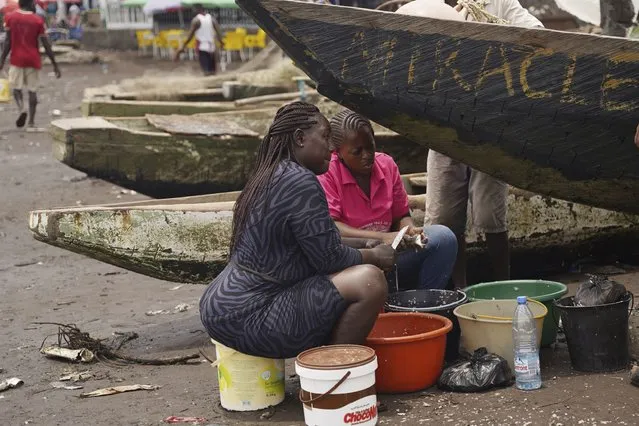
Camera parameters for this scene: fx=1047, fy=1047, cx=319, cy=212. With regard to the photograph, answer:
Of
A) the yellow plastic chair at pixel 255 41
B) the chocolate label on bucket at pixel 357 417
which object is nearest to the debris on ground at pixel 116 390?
the chocolate label on bucket at pixel 357 417

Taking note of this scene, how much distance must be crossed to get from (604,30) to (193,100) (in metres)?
5.49

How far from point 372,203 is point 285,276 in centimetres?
90

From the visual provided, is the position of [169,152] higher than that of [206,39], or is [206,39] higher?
[206,39]

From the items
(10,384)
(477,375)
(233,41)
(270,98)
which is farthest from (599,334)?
(233,41)

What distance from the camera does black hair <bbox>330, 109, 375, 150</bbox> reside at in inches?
187

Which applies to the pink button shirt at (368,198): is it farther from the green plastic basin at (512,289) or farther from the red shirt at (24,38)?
the red shirt at (24,38)

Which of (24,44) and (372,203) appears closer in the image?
(372,203)

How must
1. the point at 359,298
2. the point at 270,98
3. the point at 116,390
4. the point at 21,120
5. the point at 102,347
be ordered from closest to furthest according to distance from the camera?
the point at 359,298, the point at 116,390, the point at 102,347, the point at 270,98, the point at 21,120

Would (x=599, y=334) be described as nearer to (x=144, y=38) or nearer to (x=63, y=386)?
(x=63, y=386)

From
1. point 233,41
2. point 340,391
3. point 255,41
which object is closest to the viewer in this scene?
point 340,391

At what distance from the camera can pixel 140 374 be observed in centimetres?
502

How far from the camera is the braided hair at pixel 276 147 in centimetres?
416

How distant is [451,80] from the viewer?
177 inches

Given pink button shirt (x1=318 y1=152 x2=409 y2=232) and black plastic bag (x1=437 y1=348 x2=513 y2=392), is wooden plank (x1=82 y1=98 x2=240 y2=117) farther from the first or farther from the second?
black plastic bag (x1=437 y1=348 x2=513 y2=392)
